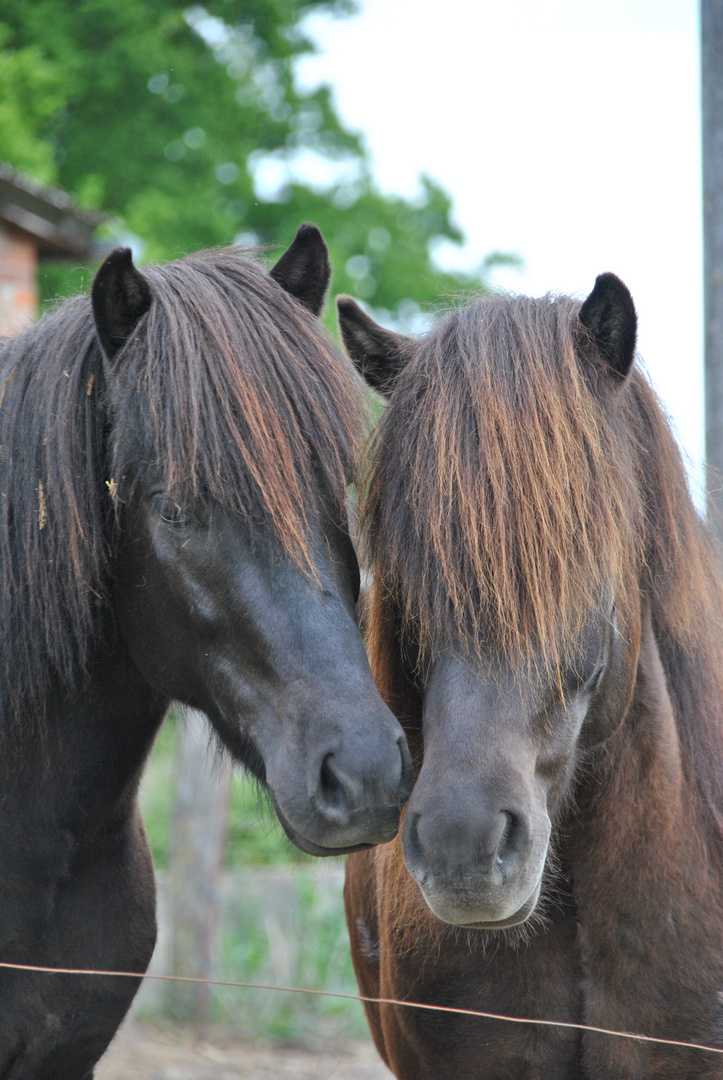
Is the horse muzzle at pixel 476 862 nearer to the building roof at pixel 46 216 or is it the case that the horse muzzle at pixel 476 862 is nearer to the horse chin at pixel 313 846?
the horse chin at pixel 313 846

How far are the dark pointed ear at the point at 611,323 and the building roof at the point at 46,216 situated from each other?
7491mm

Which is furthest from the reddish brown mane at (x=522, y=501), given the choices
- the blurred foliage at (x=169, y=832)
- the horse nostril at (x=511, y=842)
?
the blurred foliage at (x=169, y=832)

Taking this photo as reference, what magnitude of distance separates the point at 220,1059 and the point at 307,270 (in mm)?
4820

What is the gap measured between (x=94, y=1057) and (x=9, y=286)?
25.6 ft

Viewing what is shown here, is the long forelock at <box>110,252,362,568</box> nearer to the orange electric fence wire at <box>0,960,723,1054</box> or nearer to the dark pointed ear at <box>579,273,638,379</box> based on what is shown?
the dark pointed ear at <box>579,273,638,379</box>

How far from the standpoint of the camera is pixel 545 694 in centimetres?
201

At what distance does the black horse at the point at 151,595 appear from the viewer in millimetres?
2033

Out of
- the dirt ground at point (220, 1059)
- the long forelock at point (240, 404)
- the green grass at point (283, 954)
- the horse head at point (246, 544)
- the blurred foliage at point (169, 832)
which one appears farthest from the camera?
the blurred foliage at point (169, 832)

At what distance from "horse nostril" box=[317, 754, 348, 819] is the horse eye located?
0.62 meters

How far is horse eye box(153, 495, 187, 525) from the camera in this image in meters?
2.12

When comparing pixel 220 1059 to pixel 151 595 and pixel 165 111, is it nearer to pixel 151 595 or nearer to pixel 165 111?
pixel 151 595

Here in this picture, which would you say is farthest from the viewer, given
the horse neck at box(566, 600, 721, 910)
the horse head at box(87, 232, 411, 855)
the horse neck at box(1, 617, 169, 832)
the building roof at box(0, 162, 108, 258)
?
the building roof at box(0, 162, 108, 258)

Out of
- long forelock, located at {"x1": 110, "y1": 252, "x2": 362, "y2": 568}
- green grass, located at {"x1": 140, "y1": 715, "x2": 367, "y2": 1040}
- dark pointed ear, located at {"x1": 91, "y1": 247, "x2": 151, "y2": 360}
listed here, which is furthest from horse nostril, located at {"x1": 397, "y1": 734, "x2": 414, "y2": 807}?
green grass, located at {"x1": 140, "y1": 715, "x2": 367, "y2": 1040}

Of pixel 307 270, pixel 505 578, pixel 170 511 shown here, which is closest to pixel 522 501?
pixel 505 578
